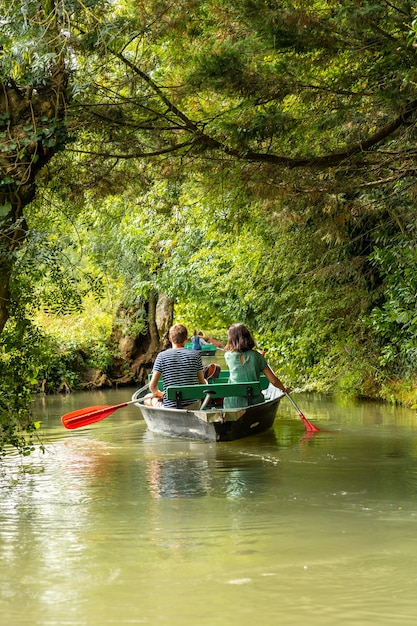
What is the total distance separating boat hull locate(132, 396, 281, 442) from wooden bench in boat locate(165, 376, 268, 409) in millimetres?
181

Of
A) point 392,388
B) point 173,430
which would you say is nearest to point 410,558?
point 173,430

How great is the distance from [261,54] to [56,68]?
6.23 ft

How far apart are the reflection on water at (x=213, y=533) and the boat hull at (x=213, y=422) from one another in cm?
17

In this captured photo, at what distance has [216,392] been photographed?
38.5 ft

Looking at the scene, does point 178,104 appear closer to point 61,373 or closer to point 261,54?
point 261,54

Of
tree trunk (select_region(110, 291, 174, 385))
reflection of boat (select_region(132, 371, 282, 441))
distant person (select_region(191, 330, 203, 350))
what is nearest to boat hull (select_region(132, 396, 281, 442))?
reflection of boat (select_region(132, 371, 282, 441))

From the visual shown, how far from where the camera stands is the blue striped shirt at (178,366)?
1230 centimetres

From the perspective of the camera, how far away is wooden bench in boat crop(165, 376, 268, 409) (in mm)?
11758

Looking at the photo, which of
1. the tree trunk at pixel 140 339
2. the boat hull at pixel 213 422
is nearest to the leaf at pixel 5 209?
the boat hull at pixel 213 422

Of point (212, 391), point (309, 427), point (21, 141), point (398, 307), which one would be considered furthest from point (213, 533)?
point (398, 307)

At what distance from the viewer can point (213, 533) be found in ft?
23.5

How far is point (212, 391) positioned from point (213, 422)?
39cm

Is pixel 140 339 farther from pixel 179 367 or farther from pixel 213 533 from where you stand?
pixel 213 533

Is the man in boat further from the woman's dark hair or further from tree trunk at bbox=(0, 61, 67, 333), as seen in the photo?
tree trunk at bbox=(0, 61, 67, 333)
